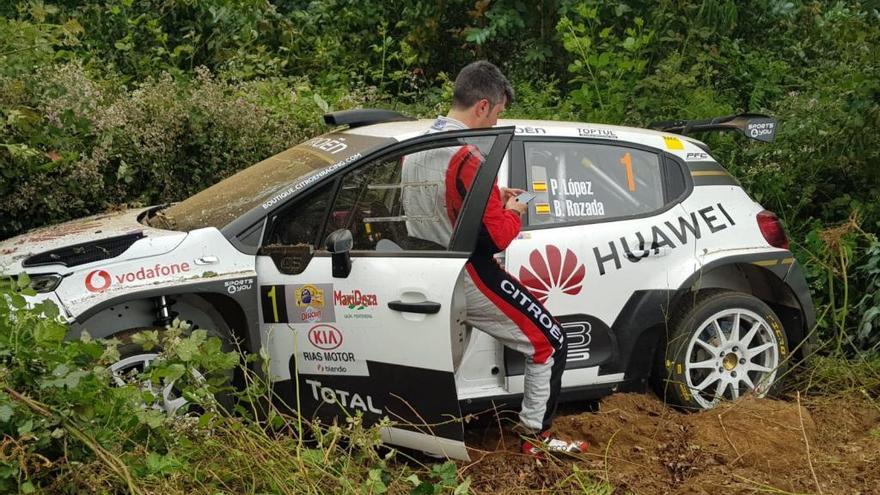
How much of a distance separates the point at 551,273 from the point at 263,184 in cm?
157

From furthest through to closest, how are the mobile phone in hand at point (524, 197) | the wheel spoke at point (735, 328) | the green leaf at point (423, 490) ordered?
the wheel spoke at point (735, 328) < the mobile phone in hand at point (524, 197) < the green leaf at point (423, 490)

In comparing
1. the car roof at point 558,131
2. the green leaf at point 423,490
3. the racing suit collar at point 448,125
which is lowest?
the green leaf at point 423,490

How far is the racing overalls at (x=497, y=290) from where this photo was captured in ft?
16.8

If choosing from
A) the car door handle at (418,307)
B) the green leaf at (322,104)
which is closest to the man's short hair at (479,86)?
the car door handle at (418,307)

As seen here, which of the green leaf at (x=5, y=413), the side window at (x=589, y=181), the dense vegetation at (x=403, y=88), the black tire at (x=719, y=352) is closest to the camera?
the green leaf at (x=5, y=413)

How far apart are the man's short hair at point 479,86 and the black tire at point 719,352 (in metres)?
1.67

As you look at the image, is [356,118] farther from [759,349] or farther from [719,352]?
[759,349]

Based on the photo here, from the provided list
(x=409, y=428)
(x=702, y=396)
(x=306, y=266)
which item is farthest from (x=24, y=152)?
(x=702, y=396)

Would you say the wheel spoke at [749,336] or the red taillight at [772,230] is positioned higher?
the red taillight at [772,230]

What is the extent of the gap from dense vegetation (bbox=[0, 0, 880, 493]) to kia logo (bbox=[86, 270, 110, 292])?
3.15 feet

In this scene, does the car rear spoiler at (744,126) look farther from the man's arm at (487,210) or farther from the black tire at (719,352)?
the man's arm at (487,210)

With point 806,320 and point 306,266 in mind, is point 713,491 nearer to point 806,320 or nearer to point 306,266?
point 806,320

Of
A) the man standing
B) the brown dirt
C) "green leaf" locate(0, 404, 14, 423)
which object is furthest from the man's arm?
"green leaf" locate(0, 404, 14, 423)

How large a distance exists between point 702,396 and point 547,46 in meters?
5.70
